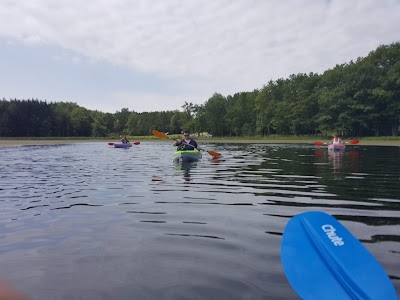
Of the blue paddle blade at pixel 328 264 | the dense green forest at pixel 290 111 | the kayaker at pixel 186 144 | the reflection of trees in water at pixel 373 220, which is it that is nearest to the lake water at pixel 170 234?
the reflection of trees in water at pixel 373 220

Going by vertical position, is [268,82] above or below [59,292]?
above

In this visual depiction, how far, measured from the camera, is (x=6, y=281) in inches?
150

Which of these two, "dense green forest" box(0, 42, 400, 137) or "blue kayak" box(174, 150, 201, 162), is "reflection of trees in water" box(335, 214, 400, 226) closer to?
"blue kayak" box(174, 150, 201, 162)

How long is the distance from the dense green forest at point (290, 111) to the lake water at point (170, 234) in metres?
47.7

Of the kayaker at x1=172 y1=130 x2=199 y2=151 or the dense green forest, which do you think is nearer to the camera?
the kayaker at x1=172 y1=130 x2=199 y2=151

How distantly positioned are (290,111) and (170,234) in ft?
205

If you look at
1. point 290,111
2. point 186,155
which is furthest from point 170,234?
point 290,111

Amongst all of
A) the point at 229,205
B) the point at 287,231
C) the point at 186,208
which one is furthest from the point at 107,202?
the point at 287,231

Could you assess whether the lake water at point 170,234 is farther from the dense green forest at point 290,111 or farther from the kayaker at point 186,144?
the dense green forest at point 290,111

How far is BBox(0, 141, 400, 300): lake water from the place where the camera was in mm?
3721

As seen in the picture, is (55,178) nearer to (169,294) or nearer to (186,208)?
(186,208)

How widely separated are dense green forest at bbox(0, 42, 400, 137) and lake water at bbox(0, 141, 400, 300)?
4765 cm

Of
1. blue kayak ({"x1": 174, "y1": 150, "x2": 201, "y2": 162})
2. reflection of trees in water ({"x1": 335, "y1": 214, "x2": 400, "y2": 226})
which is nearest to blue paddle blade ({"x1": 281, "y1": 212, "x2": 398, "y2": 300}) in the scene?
reflection of trees in water ({"x1": 335, "y1": 214, "x2": 400, "y2": 226})

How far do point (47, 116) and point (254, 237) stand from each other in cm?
9635
